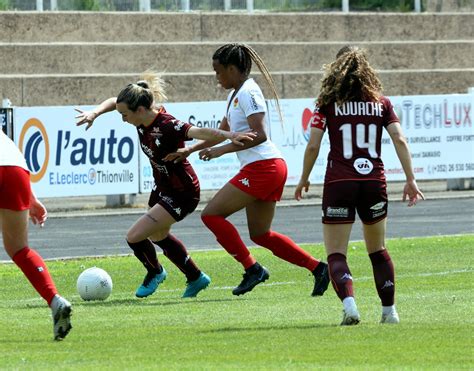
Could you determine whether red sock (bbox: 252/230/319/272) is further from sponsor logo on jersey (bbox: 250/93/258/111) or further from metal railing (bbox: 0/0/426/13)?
metal railing (bbox: 0/0/426/13)

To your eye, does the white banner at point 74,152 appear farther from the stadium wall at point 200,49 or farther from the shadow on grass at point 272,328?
the shadow on grass at point 272,328

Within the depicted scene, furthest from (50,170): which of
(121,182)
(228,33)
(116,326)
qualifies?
(116,326)

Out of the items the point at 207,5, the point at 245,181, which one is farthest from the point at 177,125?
the point at 207,5

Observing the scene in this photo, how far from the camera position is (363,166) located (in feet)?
32.4

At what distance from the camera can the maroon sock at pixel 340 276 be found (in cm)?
984

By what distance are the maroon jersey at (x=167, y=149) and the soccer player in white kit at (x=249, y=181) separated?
1.05 feet

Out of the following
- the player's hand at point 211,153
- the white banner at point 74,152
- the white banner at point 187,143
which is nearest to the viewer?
the player's hand at point 211,153

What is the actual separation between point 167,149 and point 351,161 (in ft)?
8.69

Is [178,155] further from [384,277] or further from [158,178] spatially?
[384,277]

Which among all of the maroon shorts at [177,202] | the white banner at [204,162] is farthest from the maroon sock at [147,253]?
the white banner at [204,162]

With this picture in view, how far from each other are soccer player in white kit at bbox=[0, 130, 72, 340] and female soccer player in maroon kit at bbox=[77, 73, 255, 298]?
109 inches

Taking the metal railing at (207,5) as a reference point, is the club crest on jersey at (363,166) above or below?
below

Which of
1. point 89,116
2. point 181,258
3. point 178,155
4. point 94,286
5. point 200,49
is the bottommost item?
point 94,286

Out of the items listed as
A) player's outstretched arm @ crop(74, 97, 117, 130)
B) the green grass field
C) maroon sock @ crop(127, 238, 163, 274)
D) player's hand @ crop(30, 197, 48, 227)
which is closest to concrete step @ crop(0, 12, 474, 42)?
the green grass field
